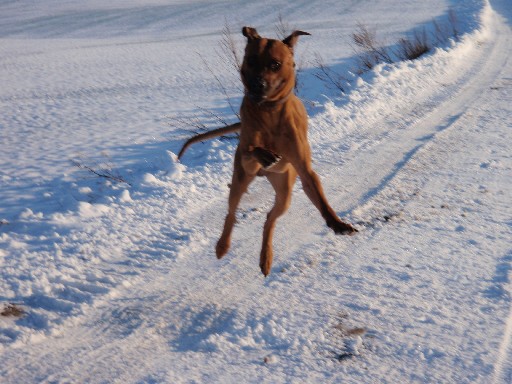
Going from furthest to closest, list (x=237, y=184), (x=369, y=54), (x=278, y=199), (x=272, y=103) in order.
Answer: (x=369, y=54) < (x=278, y=199) < (x=237, y=184) < (x=272, y=103)

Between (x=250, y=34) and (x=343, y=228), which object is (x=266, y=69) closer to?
(x=250, y=34)

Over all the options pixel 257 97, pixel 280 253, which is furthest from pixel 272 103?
pixel 280 253

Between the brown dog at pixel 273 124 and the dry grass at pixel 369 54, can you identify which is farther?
the dry grass at pixel 369 54

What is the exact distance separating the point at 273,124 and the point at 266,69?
0.31 m

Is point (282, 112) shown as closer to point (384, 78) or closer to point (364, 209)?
point (364, 209)

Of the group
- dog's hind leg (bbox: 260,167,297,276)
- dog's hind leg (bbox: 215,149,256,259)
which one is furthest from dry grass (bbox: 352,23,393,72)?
dog's hind leg (bbox: 215,149,256,259)

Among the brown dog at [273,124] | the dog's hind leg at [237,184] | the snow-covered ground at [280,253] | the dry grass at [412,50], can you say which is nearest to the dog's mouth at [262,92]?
the brown dog at [273,124]

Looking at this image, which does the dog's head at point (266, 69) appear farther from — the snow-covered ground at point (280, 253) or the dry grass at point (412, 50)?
the dry grass at point (412, 50)

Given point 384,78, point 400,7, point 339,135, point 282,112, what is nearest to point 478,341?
point 282,112

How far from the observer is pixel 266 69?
9.41 feet

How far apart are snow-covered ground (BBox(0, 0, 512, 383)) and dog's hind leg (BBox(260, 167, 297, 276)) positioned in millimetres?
318

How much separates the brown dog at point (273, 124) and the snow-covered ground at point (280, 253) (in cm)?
81

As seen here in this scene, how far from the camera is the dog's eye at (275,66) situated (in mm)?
2873

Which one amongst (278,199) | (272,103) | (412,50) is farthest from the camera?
(412,50)
